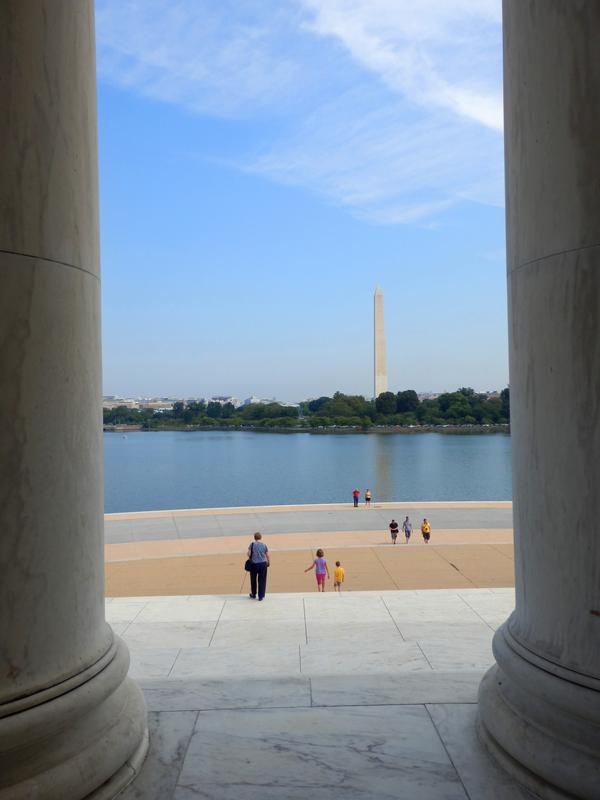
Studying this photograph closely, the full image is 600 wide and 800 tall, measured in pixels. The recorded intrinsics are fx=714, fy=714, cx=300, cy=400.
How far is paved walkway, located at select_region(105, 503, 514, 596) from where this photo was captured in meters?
35.7

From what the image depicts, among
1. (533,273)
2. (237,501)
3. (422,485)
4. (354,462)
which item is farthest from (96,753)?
(354,462)

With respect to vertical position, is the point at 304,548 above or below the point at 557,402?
below

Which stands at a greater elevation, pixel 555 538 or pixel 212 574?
pixel 555 538

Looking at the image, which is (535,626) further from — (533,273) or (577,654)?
(533,273)

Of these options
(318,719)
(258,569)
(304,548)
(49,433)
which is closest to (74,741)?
(49,433)

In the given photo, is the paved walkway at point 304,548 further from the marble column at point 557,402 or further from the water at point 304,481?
the water at point 304,481

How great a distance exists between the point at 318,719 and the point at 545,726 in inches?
131

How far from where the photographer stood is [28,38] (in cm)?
752

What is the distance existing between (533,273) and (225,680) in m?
8.09

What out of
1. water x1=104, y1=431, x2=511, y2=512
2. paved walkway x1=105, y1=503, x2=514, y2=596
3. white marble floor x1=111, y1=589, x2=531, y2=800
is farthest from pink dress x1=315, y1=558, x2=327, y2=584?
water x1=104, y1=431, x2=511, y2=512

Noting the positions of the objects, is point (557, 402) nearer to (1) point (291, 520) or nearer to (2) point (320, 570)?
(2) point (320, 570)

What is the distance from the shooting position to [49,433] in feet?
25.1

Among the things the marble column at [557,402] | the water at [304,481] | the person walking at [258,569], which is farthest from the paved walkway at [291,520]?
the marble column at [557,402]

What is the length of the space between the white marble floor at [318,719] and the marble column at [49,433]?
3.88 feet
